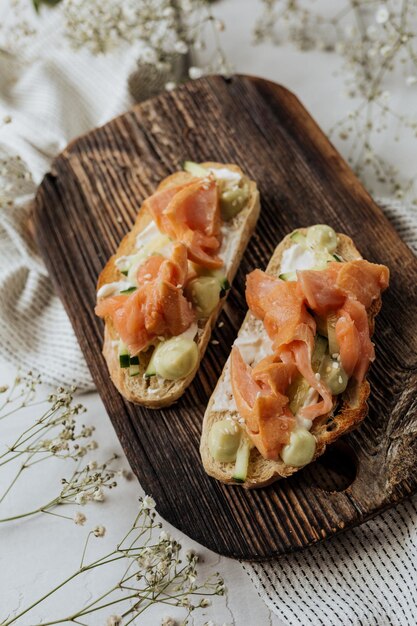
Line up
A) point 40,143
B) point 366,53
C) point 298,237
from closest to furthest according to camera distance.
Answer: point 298,237 < point 40,143 < point 366,53

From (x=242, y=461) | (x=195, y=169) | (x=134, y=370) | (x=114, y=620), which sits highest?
(x=195, y=169)

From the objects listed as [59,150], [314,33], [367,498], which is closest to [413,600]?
[367,498]

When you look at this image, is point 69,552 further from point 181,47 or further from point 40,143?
point 181,47

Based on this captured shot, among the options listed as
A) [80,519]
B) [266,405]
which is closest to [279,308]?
[266,405]

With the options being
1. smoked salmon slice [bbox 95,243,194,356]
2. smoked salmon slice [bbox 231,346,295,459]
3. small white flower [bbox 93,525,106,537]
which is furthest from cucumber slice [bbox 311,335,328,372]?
small white flower [bbox 93,525,106,537]

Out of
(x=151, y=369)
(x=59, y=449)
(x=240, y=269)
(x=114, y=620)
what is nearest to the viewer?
(x=114, y=620)

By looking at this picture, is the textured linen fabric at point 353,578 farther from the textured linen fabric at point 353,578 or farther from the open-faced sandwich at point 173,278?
the open-faced sandwich at point 173,278

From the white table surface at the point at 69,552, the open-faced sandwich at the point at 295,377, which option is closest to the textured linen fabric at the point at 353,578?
the white table surface at the point at 69,552

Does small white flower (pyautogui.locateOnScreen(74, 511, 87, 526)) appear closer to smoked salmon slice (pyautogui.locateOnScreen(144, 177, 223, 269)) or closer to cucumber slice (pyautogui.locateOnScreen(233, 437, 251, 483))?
cucumber slice (pyautogui.locateOnScreen(233, 437, 251, 483))
